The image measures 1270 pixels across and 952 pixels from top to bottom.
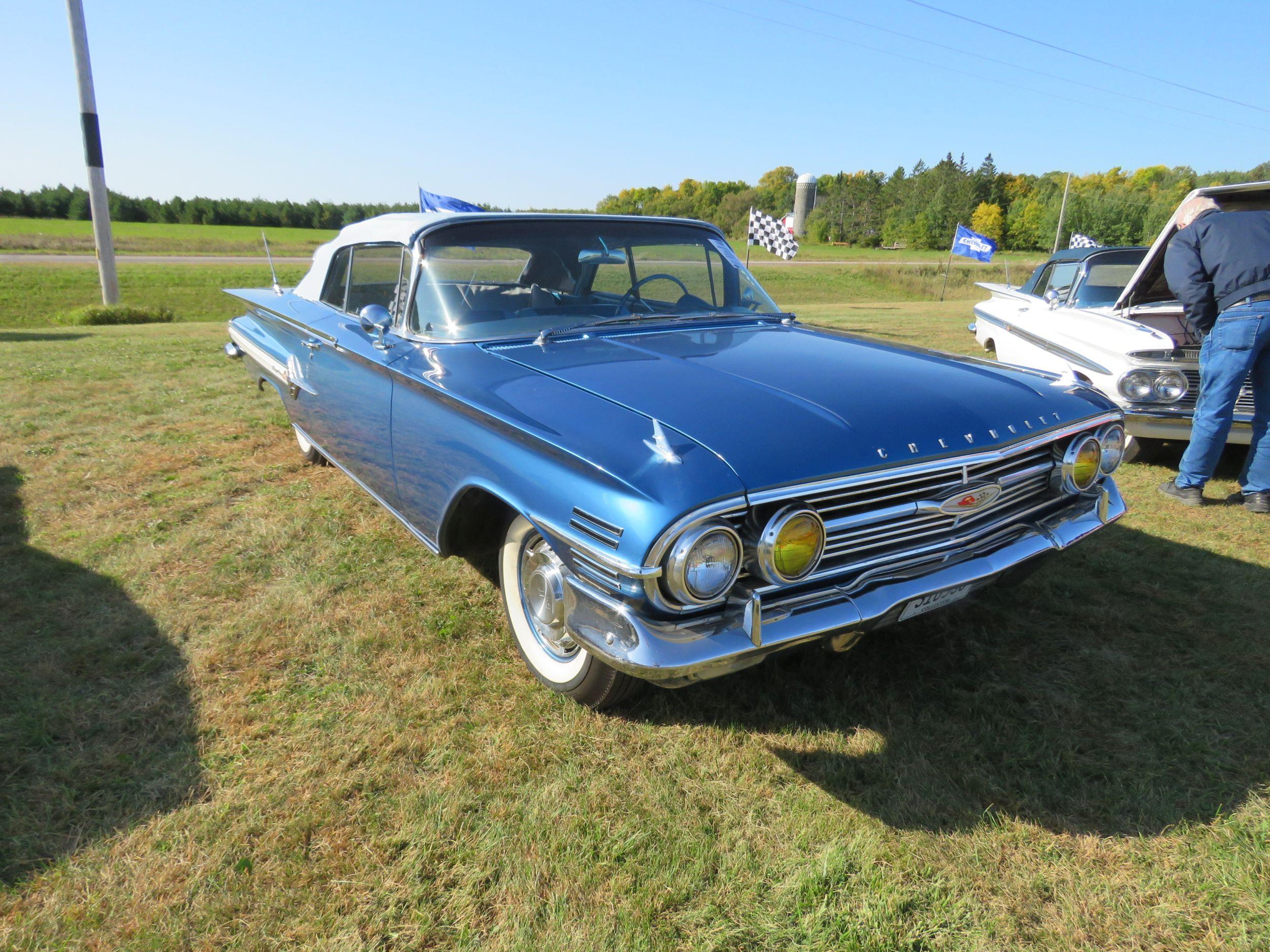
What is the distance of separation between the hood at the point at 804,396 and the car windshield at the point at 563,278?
202 mm

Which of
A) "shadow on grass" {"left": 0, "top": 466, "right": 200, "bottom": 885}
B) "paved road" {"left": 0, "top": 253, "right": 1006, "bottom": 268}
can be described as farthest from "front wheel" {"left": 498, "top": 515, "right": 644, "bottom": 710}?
"paved road" {"left": 0, "top": 253, "right": 1006, "bottom": 268}

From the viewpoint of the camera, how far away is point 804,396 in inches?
87.0

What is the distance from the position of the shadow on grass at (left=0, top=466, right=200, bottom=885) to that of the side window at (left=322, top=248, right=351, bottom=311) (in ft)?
5.34

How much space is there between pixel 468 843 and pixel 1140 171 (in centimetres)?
10509

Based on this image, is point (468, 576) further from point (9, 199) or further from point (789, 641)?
point (9, 199)

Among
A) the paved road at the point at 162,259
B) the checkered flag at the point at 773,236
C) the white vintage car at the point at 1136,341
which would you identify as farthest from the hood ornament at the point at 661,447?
the paved road at the point at 162,259

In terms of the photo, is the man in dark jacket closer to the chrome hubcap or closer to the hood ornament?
the hood ornament

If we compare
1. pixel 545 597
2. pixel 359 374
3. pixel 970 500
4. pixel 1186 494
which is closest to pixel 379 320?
pixel 359 374

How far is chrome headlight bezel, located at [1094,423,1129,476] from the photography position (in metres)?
2.60

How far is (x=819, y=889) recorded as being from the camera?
174 cm

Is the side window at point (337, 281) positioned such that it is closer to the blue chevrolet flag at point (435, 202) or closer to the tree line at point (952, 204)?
the blue chevrolet flag at point (435, 202)

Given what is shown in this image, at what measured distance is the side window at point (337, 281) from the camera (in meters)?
3.76

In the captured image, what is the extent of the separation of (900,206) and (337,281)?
254 ft

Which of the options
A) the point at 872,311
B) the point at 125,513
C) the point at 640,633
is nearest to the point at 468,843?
the point at 640,633
